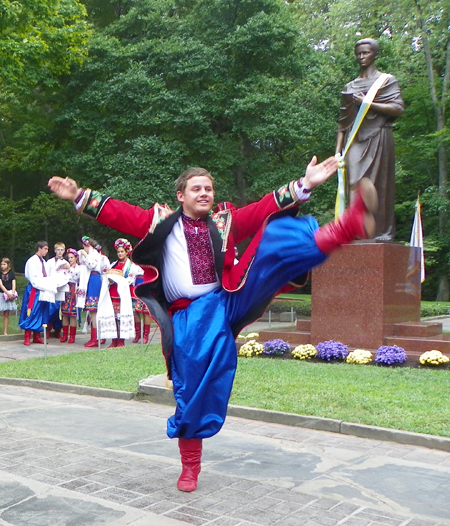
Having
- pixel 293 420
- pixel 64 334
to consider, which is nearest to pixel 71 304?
pixel 64 334

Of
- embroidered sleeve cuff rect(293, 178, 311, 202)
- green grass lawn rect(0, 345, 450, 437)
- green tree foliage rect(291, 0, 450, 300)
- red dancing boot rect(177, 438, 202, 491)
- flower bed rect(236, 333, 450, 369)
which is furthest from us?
green tree foliage rect(291, 0, 450, 300)

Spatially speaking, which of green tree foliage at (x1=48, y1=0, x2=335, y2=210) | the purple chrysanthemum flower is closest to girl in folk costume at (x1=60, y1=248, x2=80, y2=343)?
the purple chrysanthemum flower

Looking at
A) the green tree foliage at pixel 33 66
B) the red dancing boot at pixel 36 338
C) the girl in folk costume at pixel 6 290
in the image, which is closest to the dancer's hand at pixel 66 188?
the red dancing boot at pixel 36 338

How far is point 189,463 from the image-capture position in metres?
4.36

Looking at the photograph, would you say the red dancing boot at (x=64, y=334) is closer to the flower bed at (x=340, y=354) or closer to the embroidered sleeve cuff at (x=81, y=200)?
the flower bed at (x=340, y=354)

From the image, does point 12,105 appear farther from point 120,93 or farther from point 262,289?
point 262,289

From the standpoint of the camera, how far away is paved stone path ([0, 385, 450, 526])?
384cm

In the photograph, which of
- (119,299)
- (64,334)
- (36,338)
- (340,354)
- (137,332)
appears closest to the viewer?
(340,354)

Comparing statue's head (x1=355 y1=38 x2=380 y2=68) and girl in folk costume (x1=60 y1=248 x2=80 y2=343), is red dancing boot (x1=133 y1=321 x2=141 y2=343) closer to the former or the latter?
girl in folk costume (x1=60 y1=248 x2=80 y2=343)

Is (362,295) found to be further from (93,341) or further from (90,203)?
(90,203)

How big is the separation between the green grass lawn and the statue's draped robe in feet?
10.5

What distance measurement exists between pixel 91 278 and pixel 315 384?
279 inches

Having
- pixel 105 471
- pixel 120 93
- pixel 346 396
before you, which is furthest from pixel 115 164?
pixel 105 471

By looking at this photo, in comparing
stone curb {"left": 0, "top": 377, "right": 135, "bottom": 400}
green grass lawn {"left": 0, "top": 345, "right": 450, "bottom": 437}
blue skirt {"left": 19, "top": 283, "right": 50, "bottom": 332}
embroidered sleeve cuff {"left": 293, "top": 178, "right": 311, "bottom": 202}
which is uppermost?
embroidered sleeve cuff {"left": 293, "top": 178, "right": 311, "bottom": 202}
